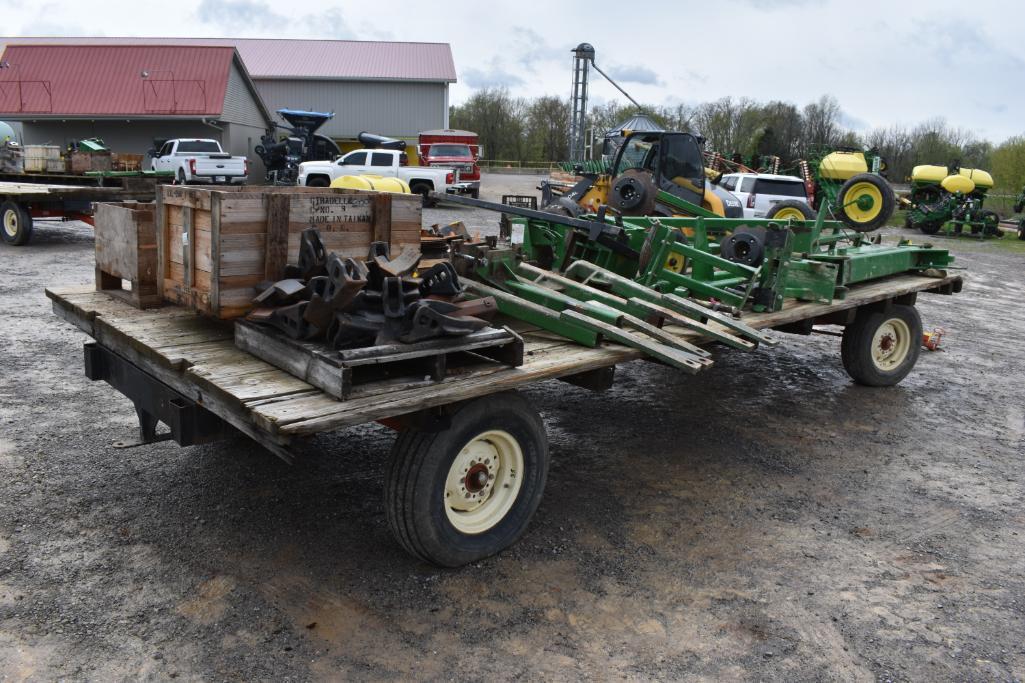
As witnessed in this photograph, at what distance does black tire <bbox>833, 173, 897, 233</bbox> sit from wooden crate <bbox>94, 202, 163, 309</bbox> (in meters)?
6.56

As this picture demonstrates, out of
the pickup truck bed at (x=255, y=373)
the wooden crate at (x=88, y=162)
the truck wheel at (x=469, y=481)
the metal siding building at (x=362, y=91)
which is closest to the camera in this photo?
the pickup truck bed at (x=255, y=373)

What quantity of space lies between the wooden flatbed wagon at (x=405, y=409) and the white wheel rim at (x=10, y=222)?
36.1ft

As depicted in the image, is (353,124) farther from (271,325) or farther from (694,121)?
(271,325)

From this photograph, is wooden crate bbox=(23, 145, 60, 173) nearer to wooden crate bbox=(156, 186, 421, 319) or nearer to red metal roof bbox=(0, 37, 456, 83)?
wooden crate bbox=(156, 186, 421, 319)

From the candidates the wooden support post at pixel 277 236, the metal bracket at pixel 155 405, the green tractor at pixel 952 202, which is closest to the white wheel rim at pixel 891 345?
the wooden support post at pixel 277 236

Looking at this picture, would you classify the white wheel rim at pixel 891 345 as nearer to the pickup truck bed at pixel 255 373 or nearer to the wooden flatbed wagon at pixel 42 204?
the pickup truck bed at pixel 255 373

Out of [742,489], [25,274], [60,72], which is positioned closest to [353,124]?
[60,72]

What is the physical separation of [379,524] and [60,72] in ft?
115

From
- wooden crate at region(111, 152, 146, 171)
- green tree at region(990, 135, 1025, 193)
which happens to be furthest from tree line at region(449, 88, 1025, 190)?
wooden crate at region(111, 152, 146, 171)

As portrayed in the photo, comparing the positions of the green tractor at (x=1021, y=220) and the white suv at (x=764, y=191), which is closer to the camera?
the white suv at (x=764, y=191)

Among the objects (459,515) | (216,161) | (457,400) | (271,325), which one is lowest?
(459,515)

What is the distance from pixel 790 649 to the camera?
320 centimetres

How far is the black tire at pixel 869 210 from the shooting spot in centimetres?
791

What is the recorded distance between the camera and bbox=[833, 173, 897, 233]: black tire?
791 cm
